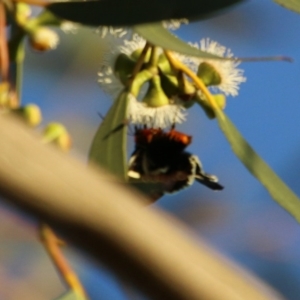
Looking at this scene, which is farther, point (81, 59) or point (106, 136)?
point (81, 59)

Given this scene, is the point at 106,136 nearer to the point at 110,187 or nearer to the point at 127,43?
the point at 127,43

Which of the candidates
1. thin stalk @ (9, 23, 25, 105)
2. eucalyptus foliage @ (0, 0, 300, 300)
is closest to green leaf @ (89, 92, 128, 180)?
eucalyptus foliage @ (0, 0, 300, 300)

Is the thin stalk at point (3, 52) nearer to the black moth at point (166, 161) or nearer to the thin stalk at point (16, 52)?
the thin stalk at point (16, 52)

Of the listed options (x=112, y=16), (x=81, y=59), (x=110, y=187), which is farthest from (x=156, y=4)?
(x=81, y=59)

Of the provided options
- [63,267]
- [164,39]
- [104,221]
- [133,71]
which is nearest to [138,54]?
[133,71]

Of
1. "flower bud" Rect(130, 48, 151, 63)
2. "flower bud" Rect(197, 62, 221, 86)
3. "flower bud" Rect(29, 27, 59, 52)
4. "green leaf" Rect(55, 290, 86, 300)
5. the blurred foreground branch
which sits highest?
the blurred foreground branch

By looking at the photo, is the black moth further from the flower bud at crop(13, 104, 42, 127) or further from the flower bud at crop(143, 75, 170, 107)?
the flower bud at crop(13, 104, 42, 127)

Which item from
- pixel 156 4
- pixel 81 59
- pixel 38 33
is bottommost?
pixel 81 59
